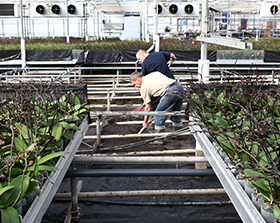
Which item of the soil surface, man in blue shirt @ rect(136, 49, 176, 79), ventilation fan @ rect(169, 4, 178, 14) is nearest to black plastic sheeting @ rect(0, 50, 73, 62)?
ventilation fan @ rect(169, 4, 178, 14)

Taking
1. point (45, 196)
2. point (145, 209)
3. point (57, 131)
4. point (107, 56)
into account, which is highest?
point (107, 56)

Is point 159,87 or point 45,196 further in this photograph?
point 159,87

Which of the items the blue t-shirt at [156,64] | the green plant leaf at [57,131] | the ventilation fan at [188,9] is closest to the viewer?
the green plant leaf at [57,131]

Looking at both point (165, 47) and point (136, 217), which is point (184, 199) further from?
point (165, 47)

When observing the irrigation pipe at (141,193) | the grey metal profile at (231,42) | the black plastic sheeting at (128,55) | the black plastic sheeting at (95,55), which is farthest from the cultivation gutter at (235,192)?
the black plastic sheeting at (128,55)

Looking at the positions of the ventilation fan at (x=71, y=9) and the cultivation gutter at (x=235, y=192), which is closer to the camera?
the cultivation gutter at (x=235, y=192)

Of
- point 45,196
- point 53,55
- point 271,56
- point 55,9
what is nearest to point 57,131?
point 45,196

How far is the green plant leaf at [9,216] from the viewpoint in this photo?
58.3 inches

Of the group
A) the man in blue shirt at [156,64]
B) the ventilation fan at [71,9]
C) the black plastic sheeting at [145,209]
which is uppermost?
the ventilation fan at [71,9]

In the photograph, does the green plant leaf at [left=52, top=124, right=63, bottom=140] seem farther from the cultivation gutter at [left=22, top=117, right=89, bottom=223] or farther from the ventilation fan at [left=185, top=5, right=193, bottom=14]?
the ventilation fan at [left=185, top=5, right=193, bottom=14]

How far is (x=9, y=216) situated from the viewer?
1501mm

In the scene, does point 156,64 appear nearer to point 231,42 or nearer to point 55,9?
point 231,42

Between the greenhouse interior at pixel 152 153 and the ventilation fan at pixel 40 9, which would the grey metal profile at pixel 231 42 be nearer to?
the greenhouse interior at pixel 152 153

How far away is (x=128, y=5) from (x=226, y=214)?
852 inches
